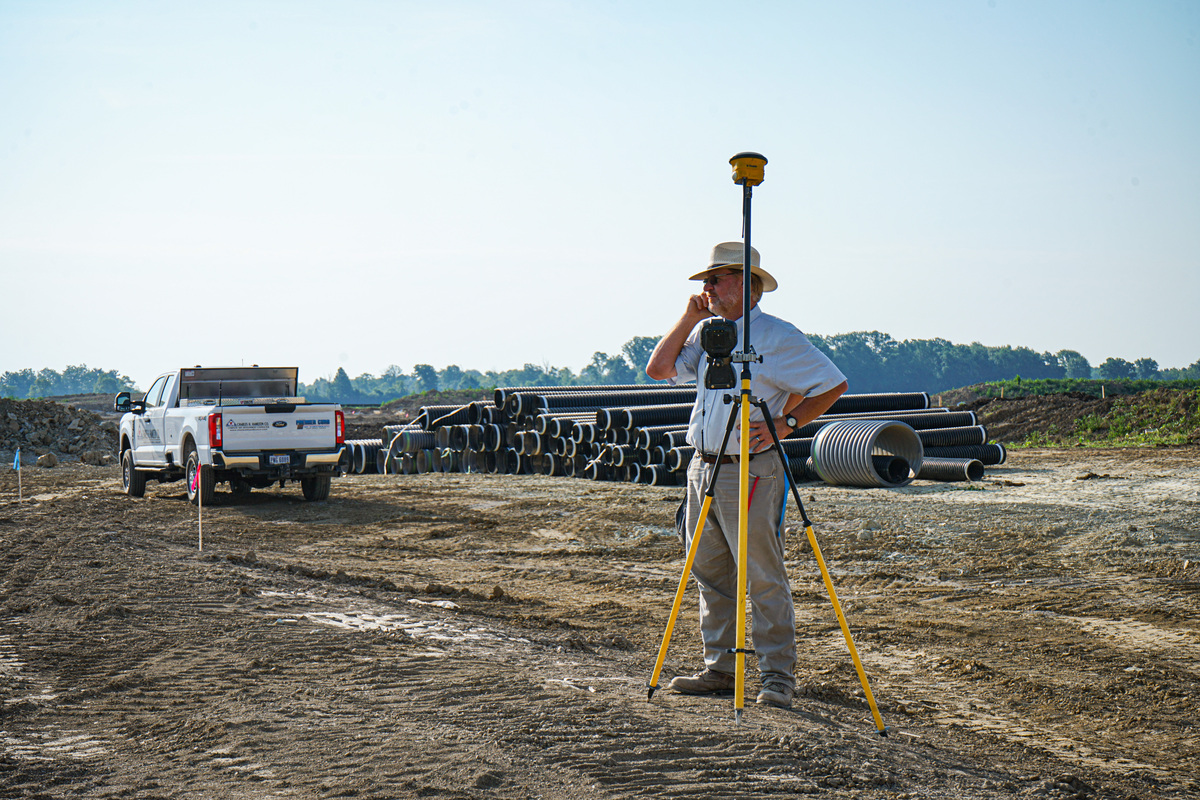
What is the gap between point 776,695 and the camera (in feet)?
16.0

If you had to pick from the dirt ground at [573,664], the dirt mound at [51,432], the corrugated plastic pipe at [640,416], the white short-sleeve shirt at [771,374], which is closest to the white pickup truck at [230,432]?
the dirt ground at [573,664]

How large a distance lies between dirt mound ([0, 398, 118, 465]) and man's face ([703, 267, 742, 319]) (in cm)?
3280

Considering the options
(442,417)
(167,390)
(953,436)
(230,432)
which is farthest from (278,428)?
(953,436)

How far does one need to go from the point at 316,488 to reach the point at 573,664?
12.5m

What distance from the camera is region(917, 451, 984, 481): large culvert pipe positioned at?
59.3 feet

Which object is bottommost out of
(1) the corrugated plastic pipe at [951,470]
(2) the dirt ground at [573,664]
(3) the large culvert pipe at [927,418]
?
(2) the dirt ground at [573,664]

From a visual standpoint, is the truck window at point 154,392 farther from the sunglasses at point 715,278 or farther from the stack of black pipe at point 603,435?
the sunglasses at point 715,278

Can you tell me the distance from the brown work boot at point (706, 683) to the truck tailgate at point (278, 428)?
494 inches

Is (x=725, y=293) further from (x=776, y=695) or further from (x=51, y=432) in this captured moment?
(x=51, y=432)

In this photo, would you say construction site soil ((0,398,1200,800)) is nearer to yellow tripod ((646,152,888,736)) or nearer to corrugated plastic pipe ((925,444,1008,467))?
yellow tripod ((646,152,888,736))

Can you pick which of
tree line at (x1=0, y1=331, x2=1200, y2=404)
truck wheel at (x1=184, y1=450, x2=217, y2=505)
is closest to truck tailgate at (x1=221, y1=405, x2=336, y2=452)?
truck wheel at (x1=184, y1=450, x2=217, y2=505)

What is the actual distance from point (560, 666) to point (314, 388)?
150 metres

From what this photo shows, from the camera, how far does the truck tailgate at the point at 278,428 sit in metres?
15.9

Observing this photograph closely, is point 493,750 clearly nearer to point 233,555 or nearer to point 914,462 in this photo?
point 233,555
